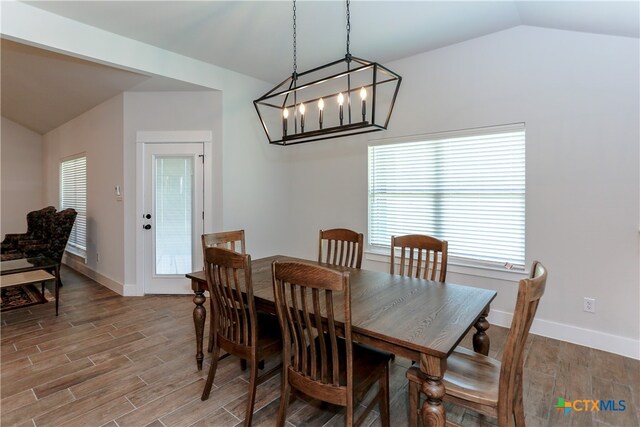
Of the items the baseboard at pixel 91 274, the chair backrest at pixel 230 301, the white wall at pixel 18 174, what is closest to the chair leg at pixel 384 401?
the chair backrest at pixel 230 301

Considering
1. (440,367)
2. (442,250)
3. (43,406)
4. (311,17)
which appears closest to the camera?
(440,367)

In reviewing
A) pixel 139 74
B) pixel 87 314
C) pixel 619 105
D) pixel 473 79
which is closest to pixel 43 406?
pixel 87 314

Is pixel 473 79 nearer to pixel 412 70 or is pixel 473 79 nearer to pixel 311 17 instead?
pixel 412 70

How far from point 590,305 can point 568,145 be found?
1.40 m

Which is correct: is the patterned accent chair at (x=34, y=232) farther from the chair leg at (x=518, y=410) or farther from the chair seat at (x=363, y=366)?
the chair leg at (x=518, y=410)

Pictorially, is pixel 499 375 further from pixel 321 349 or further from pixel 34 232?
pixel 34 232

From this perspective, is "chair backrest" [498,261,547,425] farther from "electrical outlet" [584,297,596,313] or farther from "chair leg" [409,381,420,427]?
"electrical outlet" [584,297,596,313]

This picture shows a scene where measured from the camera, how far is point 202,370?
2.44 meters

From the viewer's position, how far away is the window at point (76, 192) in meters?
5.41

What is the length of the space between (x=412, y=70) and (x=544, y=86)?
130 centimetres

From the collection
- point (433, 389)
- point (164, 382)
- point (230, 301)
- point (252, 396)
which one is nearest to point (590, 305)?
point (433, 389)

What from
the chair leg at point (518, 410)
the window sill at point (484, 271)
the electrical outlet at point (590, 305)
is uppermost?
the window sill at point (484, 271)

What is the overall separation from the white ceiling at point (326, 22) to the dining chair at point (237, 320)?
216 centimetres

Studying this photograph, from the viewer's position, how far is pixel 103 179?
4742 mm
